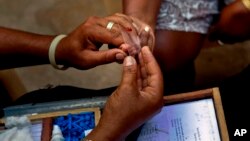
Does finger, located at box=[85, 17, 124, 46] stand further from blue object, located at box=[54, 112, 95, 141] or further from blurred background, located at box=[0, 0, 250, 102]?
blurred background, located at box=[0, 0, 250, 102]

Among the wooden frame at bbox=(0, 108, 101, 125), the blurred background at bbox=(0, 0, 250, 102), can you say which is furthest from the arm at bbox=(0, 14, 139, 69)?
the blurred background at bbox=(0, 0, 250, 102)

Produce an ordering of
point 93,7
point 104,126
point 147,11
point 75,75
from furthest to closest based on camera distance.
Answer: point 93,7 < point 75,75 < point 147,11 < point 104,126

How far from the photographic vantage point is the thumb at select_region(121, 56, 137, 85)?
0.86m

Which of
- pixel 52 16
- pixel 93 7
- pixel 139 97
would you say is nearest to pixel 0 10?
pixel 52 16

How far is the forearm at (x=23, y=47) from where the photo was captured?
1.08 meters

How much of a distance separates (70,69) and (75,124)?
86cm

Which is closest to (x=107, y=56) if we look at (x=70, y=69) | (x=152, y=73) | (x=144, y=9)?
(x=152, y=73)

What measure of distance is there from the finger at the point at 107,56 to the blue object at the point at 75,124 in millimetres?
128

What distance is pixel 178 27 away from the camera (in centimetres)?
130

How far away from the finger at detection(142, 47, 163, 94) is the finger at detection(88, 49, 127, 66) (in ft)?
0.16

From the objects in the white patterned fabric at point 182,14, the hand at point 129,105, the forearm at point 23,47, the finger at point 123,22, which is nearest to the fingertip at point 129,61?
the hand at point 129,105

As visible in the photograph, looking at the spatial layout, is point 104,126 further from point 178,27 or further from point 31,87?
point 31,87

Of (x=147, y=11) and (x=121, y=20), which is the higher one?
(x=147, y=11)

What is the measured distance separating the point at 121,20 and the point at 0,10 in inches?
45.8
